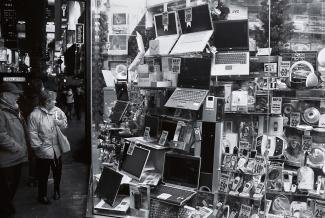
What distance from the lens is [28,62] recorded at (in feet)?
27.1

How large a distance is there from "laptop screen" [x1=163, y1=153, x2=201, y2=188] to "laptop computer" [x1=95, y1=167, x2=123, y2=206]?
1.95 feet

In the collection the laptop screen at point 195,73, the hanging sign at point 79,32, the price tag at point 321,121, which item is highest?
the hanging sign at point 79,32

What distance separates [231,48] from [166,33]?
882 mm

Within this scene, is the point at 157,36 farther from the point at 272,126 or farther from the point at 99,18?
the point at 272,126

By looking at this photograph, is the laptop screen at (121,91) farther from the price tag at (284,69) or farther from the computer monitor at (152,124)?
the price tag at (284,69)

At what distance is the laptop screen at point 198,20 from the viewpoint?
4.23m

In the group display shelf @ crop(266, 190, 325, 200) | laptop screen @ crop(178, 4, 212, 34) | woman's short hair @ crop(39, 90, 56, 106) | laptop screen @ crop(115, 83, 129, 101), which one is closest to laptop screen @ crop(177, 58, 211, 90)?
laptop screen @ crop(178, 4, 212, 34)

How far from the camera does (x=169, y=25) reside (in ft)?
15.2

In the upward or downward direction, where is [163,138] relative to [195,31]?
downward

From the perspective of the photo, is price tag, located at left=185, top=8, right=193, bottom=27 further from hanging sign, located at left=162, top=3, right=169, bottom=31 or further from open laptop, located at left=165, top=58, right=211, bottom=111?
open laptop, located at left=165, top=58, right=211, bottom=111

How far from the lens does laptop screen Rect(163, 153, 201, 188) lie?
430cm

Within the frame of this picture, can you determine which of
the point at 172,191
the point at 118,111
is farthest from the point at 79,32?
the point at 172,191

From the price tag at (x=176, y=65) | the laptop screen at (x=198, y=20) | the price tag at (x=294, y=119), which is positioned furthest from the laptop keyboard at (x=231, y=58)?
the price tag at (x=294, y=119)

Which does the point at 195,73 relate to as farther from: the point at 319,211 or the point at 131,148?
the point at 319,211
